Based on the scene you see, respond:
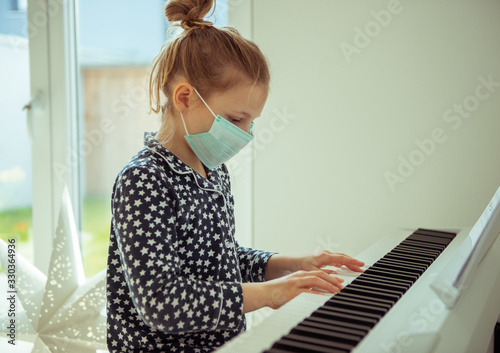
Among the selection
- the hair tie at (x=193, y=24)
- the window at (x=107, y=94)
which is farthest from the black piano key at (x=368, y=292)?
the window at (x=107, y=94)

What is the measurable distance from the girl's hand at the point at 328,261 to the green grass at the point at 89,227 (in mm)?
1374

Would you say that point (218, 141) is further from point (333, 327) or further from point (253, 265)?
point (333, 327)

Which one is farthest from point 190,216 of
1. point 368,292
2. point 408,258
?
point 408,258

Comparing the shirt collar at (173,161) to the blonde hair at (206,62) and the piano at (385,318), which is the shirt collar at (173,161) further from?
the piano at (385,318)

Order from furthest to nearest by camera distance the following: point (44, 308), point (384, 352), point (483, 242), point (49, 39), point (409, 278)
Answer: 1. point (49, 39)
2. point (44, 308)
3. point (409, 278)
4. point (483, 242)
5. point (384, 352)

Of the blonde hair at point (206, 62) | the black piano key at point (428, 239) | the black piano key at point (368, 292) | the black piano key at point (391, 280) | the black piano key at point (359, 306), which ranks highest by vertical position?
the blonde hair at point (206, 62)

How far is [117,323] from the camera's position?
1.06 meters

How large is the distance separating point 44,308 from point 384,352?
1.20 m

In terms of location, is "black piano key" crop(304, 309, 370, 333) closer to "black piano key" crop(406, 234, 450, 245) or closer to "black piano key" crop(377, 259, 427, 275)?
"black piano key" crop(377, 259, 427, 275)

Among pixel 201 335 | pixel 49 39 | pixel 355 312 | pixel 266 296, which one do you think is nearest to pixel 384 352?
pixel 355 312

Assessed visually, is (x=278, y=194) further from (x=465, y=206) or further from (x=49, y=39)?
(x=49, y=39)

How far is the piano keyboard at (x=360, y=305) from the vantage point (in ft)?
2.14

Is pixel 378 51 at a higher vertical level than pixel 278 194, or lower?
higher

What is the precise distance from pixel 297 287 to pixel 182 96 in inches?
17.3
